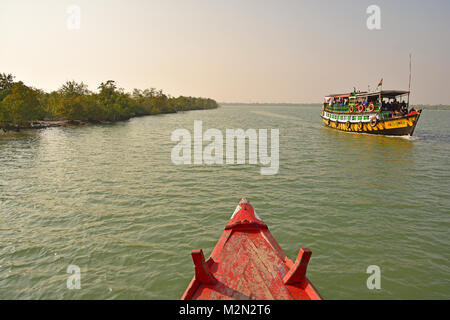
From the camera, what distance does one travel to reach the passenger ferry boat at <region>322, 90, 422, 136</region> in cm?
3072

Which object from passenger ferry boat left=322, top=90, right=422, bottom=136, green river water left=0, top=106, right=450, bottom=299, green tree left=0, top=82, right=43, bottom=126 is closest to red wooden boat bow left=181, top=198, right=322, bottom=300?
green river water left=0, top=106, right=450, bottom=299

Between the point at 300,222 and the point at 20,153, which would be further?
the point at 20,153

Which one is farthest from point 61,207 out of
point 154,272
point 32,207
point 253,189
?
point 253,189

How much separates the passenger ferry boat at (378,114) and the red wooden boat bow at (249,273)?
32.9 metres

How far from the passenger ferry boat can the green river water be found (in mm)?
15343

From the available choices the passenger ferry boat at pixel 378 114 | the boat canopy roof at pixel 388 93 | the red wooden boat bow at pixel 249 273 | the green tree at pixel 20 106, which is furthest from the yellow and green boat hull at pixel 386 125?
the green tree at pixel 20 106

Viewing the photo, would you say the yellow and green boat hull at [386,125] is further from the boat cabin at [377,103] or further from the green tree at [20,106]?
the green tree at [20,106]

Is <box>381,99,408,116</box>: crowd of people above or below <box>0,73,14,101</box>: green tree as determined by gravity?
below

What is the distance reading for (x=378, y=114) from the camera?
1294 inches

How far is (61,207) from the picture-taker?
10.5 metres

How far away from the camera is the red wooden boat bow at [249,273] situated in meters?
4.07

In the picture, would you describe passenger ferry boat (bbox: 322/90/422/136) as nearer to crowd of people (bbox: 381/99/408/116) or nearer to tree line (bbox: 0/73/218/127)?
crowd of people (bbox: 381/99/408/116)

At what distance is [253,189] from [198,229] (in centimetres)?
506
